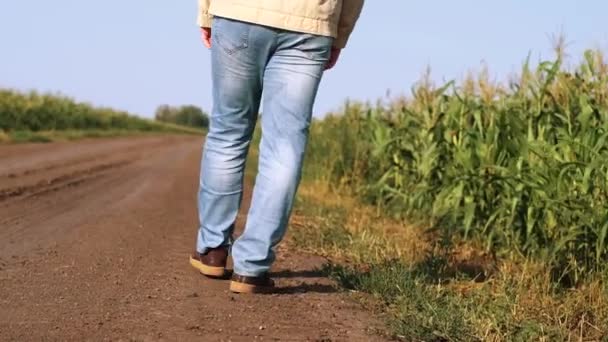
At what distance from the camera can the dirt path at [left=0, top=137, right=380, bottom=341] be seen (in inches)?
156

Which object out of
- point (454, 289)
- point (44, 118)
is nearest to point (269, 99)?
point (454, 289)

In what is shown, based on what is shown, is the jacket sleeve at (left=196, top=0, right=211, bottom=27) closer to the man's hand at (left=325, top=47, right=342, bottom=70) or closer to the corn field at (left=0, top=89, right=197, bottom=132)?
the man's hand at (left=325, top=47, right=342, bottom=70)

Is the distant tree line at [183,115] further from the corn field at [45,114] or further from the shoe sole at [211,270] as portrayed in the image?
the shoe sole at [211,270]

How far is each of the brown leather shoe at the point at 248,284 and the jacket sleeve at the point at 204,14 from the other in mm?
1314

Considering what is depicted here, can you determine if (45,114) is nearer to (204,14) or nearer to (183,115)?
(204,14)

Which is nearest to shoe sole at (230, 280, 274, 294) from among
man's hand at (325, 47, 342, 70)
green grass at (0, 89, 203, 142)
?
man's hand at (325, 47, 342, 70)

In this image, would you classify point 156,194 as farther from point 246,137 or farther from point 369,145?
point 246,137


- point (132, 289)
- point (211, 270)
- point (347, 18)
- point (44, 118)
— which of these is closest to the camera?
point (132, 289)

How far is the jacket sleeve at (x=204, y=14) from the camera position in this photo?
5.27 m

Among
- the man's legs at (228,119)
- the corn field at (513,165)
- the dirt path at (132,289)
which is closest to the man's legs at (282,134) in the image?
the man's legs at (228,119)

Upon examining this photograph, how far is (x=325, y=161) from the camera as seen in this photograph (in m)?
14.1

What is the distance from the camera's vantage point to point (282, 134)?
4.93 meters

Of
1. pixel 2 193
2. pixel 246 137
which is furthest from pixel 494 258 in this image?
pixel 2 193

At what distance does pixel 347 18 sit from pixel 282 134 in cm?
69
